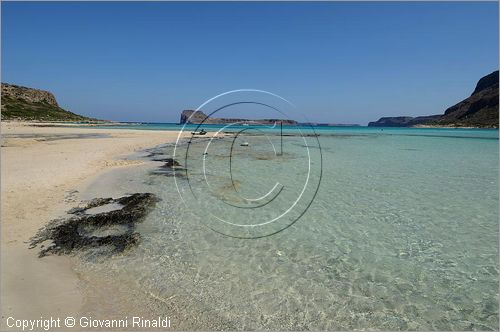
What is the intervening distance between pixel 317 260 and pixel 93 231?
6.67m

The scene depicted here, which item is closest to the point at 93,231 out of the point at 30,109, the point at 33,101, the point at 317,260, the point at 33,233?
the point at 33,233

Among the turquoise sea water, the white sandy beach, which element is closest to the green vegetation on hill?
the white sandy beach

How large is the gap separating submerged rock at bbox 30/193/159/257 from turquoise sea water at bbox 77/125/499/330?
51cm

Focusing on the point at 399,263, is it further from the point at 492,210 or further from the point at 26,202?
the point at 26,202

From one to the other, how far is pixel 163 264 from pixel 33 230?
4.48 m

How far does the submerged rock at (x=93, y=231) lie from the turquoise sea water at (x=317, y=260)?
0.51m

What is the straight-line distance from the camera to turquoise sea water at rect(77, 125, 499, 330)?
586 centimetres

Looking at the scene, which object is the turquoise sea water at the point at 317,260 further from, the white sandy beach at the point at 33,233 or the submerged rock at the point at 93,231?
the white sandy beach at the point at 33,233

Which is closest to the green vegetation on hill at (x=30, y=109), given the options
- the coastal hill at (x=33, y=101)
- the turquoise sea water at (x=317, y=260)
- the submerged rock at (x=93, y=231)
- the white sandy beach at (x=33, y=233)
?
the coastal hill at (x=33, y=101)

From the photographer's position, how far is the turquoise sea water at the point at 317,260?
586 centimetres

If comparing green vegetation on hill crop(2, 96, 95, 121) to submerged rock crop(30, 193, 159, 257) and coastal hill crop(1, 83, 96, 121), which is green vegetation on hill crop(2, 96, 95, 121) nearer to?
coastal hill crop(1, 83, 96, 121)

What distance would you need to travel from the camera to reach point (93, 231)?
9328mm

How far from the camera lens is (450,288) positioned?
680 cm

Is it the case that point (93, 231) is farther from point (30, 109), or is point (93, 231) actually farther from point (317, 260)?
point (30, 109)
